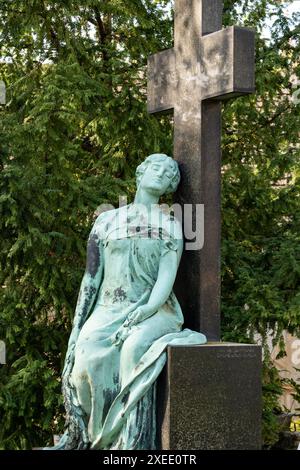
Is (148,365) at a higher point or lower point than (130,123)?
lower

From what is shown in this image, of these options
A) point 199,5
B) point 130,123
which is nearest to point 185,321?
point 199,5

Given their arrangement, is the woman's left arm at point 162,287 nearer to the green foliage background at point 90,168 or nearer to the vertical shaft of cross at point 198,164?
the vertical shaft of cross at point 198,164

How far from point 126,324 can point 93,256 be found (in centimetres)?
53

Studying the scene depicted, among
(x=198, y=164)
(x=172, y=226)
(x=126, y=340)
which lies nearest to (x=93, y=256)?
(x=172, y=226)

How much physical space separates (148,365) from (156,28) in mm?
A: 4987

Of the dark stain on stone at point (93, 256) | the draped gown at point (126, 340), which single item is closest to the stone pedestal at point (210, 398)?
the draped gown at point (126, 340)

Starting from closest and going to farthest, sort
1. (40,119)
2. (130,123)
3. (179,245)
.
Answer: (179,245) < (40,119) < (130,123)

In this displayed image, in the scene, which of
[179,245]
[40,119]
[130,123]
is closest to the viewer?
[179,245]

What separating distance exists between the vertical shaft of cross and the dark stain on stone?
0.52 metres

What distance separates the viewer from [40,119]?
7.95 metres

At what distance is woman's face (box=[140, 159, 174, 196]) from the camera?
220 inches

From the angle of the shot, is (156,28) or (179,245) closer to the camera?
(179,245)

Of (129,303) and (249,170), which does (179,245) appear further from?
(249,170)
